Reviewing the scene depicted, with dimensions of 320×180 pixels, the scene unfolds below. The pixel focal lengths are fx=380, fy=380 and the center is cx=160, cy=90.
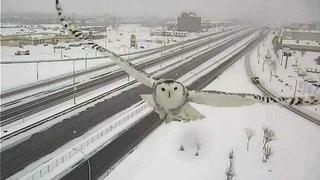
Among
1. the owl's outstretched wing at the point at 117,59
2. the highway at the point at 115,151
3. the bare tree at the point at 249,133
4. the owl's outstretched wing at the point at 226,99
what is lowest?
the highway at the point at 115,151

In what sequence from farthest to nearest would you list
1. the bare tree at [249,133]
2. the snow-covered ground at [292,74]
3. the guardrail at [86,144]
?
the snow-covered ground at [292,74] < the bare tree at [249,133] < the guardrail at [86,144]

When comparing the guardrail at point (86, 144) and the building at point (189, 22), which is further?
the building at point (189, 22)

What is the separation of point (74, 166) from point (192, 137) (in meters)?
2.59

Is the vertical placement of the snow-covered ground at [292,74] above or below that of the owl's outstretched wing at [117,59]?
below

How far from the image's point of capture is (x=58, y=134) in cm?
944

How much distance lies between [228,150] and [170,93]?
6.90 m

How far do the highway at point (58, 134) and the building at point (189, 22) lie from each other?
221 centimetres

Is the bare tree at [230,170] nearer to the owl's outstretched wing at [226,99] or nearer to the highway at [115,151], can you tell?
the highway at [115,151]

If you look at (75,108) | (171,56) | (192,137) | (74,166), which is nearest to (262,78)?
(192,137)

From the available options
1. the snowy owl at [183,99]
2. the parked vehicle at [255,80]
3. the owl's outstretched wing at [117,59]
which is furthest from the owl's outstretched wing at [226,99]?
the parked vehicle at [255,80]

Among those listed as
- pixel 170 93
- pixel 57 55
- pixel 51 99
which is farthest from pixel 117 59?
pixel 57 55

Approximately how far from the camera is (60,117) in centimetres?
1108

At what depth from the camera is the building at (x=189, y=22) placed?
37.5 ft

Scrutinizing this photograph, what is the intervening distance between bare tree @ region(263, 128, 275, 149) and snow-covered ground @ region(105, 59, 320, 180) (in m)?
0.11
